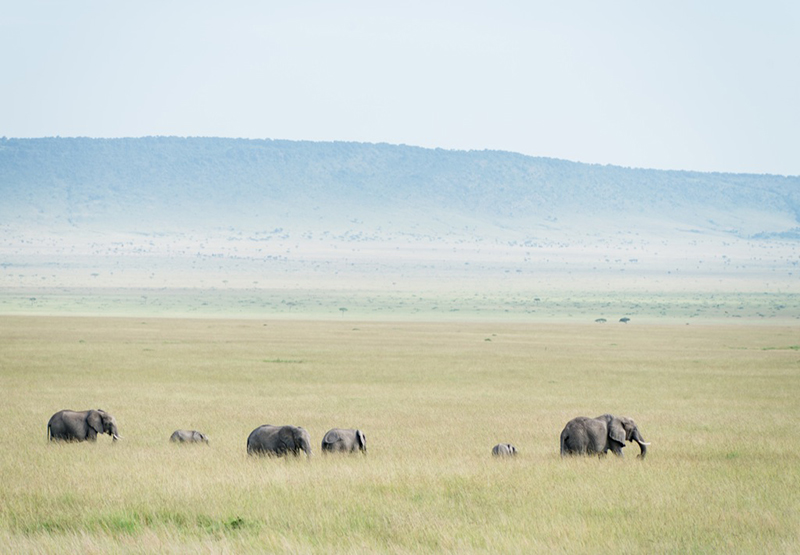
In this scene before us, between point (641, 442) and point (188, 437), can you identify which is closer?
point (641, 442)

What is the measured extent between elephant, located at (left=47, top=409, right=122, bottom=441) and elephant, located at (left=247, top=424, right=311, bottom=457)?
316 cm

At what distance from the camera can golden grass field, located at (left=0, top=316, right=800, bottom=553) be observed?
1083cm

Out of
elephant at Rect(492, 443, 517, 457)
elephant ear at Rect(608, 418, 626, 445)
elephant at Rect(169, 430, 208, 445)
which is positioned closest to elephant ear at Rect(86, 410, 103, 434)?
elephant at Rect(169, 430, 208, 445)

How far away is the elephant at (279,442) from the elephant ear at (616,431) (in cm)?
450

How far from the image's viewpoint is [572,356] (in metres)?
46.1

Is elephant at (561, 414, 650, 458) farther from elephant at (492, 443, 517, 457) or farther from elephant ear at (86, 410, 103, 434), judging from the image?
elephant ear at (86, 410, 103, 434)

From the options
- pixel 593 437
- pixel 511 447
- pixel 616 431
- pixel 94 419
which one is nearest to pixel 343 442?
pixel 511 447

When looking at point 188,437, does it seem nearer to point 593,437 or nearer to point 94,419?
point 94,419

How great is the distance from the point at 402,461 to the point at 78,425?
5.72 meters

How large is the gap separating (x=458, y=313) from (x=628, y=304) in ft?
74.1

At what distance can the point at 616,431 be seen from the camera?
16.1 m

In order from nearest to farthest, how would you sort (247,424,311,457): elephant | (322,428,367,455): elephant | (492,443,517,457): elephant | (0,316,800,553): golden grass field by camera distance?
1. (0,316,800,553): golden grass field
2. (247,424,311,457): elephant
3. (322,428,367,455): elephant
4. (492,443,517,457): elephant

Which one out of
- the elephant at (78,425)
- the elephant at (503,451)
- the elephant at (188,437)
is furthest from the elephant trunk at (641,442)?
the elephant at (78,425)

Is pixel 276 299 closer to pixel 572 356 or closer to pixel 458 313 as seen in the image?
pixel 458 313
